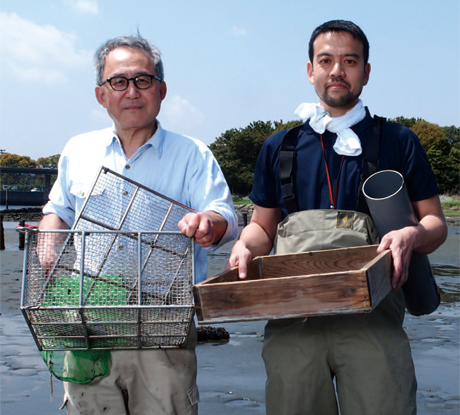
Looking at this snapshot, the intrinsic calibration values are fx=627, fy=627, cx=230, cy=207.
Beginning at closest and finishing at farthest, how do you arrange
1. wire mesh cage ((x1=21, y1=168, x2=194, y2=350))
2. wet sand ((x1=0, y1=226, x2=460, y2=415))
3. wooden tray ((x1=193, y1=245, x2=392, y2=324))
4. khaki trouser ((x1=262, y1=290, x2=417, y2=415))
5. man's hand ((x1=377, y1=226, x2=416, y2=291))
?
wooden tray ((x1=193, y1=245, x2=392, y2=324)) < wire mesh cage ((x1=21, y1=168, x2=194, y2=350)) < man's hand ((x1=377, y1=226, x2=416, y2=291)) < khaki trouser ((x1=262, y1=290, x2=417, y2=415)) < wet sand ((x1=0, y1=226, x2=460, y2=415))

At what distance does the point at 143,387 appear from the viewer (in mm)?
3111

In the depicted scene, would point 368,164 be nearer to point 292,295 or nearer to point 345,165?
point 345,165

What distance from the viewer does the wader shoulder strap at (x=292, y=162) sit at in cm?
313

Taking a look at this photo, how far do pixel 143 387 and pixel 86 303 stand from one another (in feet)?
2.13

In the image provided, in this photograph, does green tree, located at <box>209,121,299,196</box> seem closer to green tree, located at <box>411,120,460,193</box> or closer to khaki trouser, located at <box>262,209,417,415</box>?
green tree, located at <box>411,120,460,193</box>

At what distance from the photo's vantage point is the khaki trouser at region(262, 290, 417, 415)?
2.94 m

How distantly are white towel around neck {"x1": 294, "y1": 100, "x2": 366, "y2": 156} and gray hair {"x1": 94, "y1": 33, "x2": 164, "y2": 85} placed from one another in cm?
81

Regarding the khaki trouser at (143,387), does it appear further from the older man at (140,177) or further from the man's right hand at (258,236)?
the man's right hand at (258,236)

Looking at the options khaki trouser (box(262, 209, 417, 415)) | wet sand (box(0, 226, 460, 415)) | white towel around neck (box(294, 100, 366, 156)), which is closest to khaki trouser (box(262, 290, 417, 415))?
khaki trouser (box(262, 209, 417, 415))

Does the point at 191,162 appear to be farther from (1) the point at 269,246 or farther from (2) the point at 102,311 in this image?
(2) the point at 102,311

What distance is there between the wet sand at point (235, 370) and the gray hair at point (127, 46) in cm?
338

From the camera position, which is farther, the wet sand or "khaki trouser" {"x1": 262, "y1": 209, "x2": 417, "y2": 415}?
the wet sand

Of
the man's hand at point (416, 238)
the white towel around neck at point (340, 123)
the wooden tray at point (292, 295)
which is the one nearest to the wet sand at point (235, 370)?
the man's hand at point (416, 238)

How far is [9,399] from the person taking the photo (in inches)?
233
